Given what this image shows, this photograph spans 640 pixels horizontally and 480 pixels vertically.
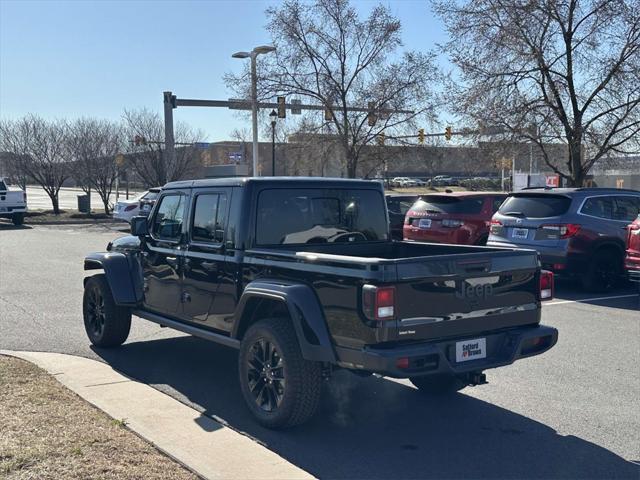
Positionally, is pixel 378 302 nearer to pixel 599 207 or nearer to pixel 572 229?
pixel 572 229

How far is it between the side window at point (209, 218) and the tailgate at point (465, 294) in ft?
6.56

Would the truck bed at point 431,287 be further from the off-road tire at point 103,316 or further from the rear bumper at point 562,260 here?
the rear bumper at point 562,260

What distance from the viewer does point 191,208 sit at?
650 centimetres

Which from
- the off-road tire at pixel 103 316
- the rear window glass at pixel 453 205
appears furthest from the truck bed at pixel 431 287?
the rear window glass at pixel 453 205

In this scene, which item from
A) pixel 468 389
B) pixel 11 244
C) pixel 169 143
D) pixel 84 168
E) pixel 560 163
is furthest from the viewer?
pixel 84 168

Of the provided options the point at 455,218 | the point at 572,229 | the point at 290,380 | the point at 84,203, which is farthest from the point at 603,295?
the point at 84,203

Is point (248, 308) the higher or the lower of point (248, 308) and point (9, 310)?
the higher

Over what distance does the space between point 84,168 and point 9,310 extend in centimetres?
2551

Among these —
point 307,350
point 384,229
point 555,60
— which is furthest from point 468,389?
point 555,60

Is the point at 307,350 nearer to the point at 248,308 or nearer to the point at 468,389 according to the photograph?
the point at 248,308

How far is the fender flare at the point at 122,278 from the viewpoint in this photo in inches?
284

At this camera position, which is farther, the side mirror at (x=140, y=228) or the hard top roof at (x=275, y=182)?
the side mirror at (x=140, y=228)

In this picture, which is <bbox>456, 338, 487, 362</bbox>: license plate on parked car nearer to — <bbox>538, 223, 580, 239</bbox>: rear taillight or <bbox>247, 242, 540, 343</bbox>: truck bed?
<bbox>247, 242, 540, 343</bbox>: truck bed

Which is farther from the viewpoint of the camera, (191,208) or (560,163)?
(560,163)
